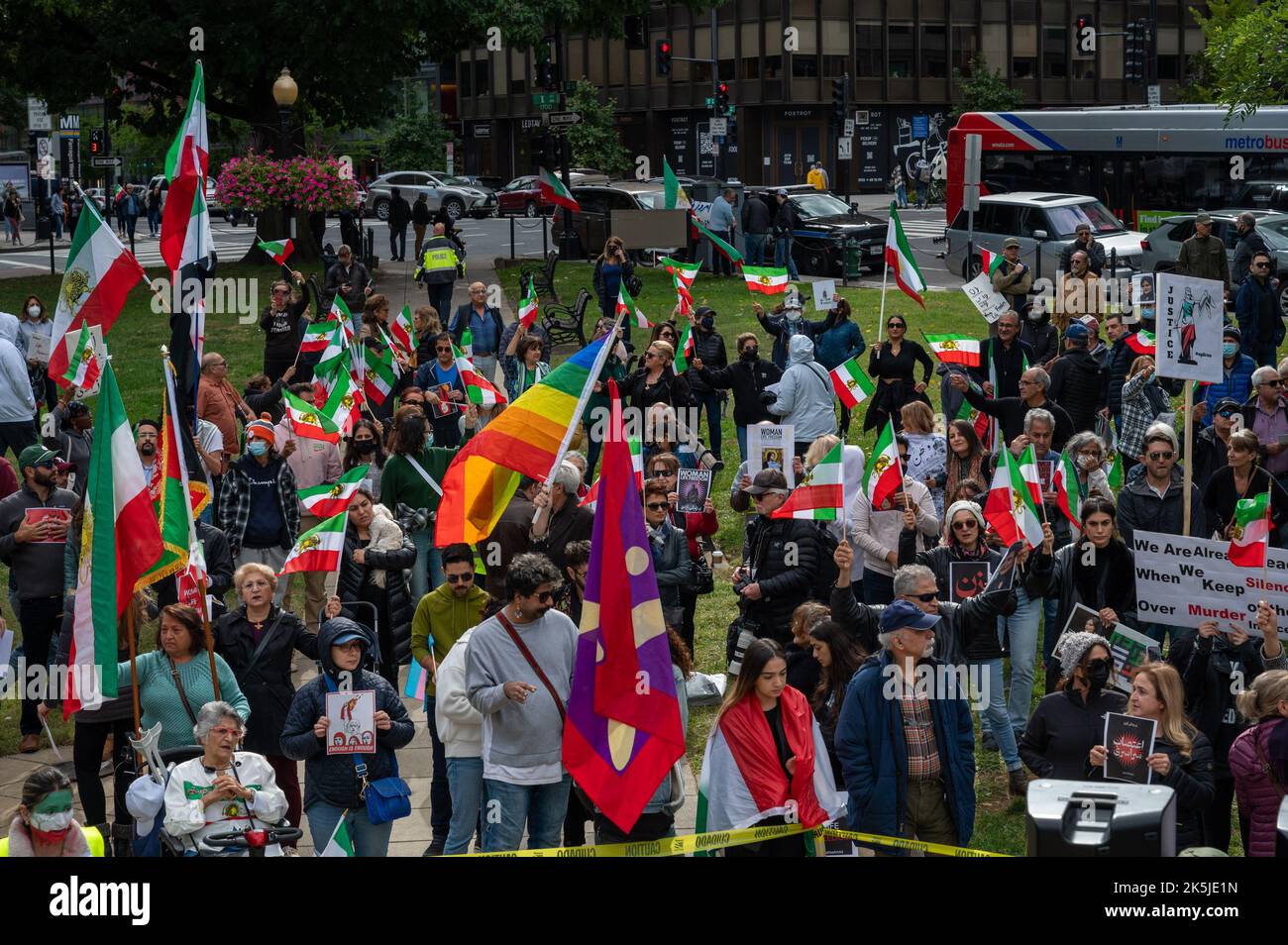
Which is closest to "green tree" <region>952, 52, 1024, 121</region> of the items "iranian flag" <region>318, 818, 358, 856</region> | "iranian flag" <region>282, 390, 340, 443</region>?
"iranian flag" <region>282, 390, 340, 443</region>

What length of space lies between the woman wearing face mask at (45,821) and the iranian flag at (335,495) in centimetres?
346

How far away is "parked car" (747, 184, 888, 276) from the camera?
32.1m

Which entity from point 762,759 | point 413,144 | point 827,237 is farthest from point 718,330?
A: point 413,144

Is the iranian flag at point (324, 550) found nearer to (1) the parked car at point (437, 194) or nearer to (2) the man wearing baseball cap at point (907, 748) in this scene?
(2) the man wearing baseball cap at point (907, 748)

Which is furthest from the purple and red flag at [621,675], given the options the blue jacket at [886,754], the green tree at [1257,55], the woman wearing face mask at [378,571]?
the green tree at [1257,55]

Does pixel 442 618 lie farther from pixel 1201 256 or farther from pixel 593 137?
pixel 593 137

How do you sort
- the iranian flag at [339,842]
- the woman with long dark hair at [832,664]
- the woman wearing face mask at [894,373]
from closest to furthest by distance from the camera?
the iranian flag at [339,842]
the woman with long dark hair at [832,664]
the woman wearing face mask at [894,373]

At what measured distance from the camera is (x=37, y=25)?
3328cm

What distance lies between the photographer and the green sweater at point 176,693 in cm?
813

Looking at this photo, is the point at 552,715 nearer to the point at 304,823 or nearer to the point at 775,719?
the point at 775,719

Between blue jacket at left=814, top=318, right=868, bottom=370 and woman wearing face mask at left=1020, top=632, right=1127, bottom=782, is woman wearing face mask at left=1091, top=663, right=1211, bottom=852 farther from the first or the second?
blue jacket at left=814, top=318, right=868, bottom=370

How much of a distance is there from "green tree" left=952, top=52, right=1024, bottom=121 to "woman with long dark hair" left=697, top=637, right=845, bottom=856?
5628 cm
